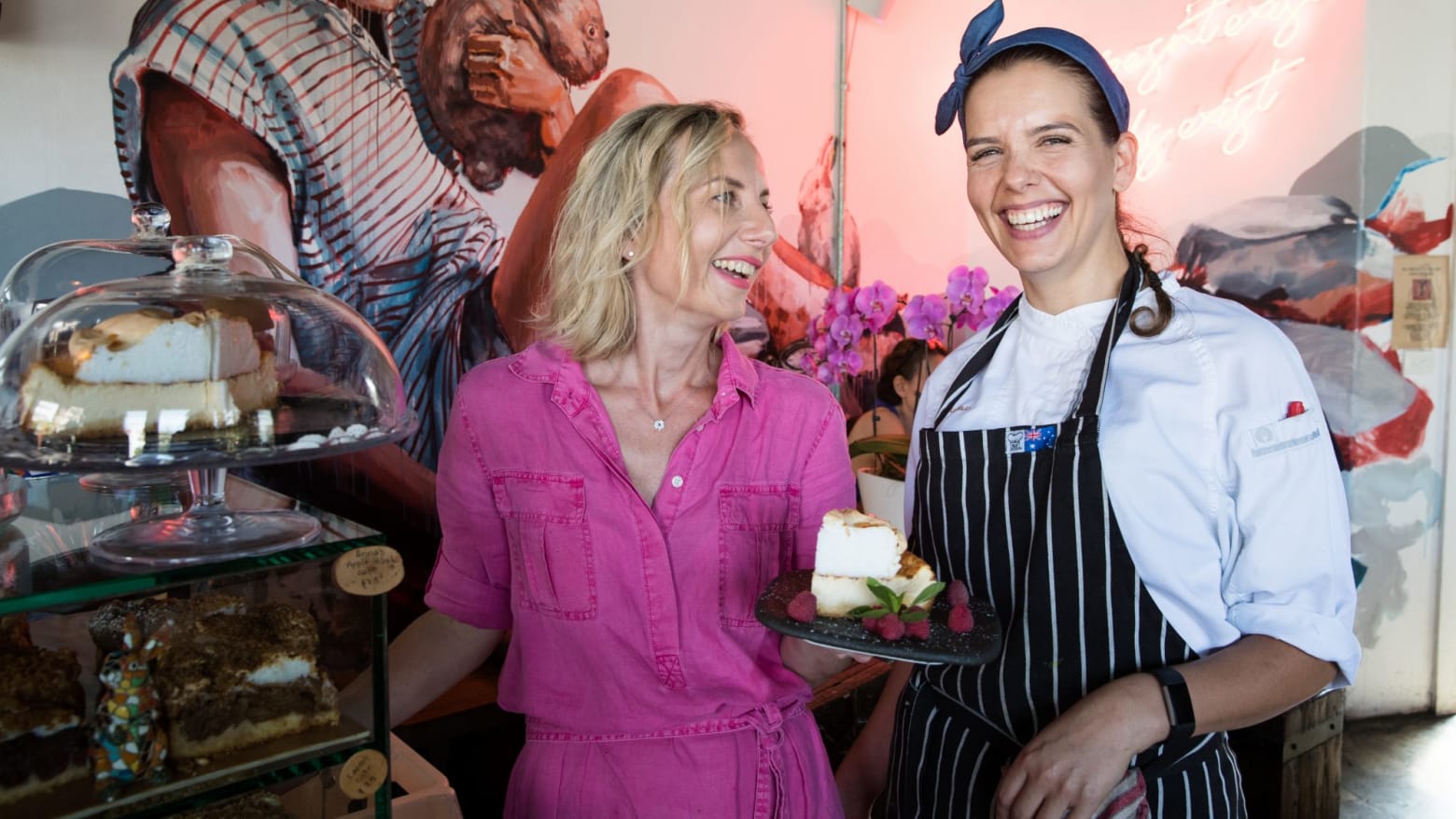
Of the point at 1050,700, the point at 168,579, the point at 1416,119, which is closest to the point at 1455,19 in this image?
the point at 1416,119

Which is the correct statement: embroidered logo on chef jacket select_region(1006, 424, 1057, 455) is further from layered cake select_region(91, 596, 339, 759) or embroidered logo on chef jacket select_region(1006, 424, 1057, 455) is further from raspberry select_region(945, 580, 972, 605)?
layered cake select_region(91, 596, 339, 759)

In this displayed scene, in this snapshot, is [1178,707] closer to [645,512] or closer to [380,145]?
[645,512]

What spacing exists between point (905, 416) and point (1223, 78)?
179 cm

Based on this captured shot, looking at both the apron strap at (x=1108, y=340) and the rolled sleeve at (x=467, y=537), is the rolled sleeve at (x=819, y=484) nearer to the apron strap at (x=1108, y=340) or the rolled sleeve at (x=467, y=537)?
the apron strap at (x=1108, y=340)

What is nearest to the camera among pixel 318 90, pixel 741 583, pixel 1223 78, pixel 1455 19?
pixel 741 583

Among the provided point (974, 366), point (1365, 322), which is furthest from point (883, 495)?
point (1365, 322)

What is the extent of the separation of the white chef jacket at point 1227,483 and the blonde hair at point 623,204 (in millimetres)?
771

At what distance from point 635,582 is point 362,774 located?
0.62 metres

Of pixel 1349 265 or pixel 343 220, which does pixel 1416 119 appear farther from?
pixel 343 220

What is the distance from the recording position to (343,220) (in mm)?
2670

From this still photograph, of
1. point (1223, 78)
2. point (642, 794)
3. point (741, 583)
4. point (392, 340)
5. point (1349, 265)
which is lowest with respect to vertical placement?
point (642, 794)

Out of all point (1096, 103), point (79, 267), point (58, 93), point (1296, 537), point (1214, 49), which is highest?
point (1214, 49)

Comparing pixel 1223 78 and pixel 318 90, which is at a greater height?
pixel 1223 78

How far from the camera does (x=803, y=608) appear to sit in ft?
4.16
